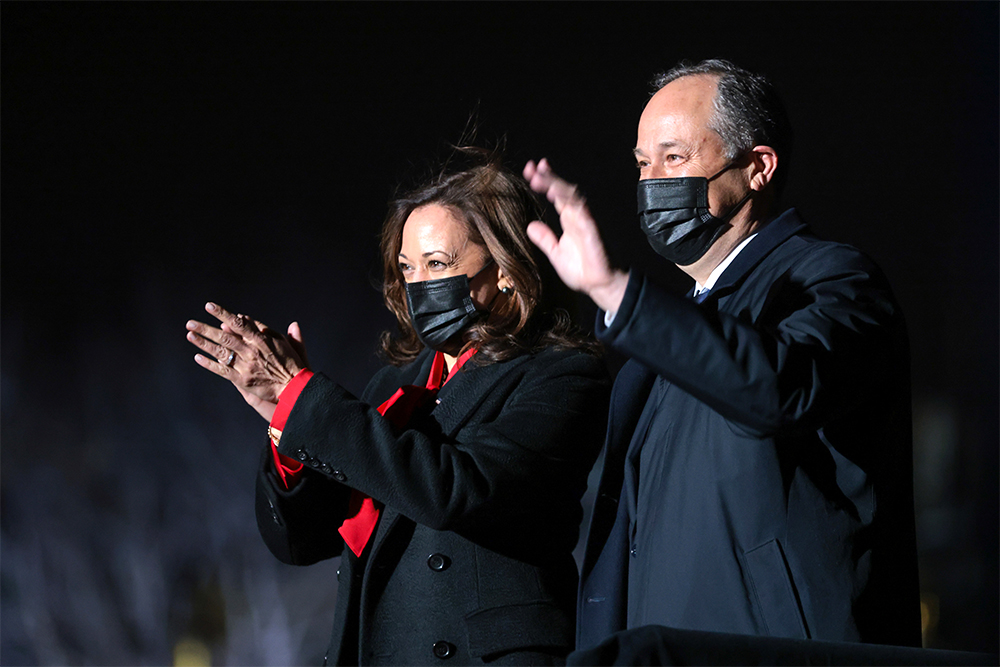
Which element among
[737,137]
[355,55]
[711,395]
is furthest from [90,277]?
[711,395]

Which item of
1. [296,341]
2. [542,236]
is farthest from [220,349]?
[542,236]

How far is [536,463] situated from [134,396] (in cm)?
256

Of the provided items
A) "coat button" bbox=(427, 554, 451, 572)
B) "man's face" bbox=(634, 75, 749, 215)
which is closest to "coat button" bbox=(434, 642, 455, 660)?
"coat button" bbox=(427, 554, 451, 572)

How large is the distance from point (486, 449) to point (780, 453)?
2.14ft

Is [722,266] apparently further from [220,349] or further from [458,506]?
[220,349]

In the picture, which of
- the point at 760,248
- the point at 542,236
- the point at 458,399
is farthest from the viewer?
the point at 458,399

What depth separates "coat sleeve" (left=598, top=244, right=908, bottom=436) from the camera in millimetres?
1109

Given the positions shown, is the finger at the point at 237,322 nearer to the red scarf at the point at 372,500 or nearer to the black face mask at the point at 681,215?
the red scarf at the point at 372,500

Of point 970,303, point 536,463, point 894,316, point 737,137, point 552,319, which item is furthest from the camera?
point 970,303

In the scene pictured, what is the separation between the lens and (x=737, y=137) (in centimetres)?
164

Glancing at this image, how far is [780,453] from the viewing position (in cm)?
132

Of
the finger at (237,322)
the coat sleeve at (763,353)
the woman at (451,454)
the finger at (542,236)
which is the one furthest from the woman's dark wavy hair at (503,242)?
the coat sleeve at (763,353)

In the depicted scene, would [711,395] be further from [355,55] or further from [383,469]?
[355,55]

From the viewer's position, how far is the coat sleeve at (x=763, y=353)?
1.11 meters
